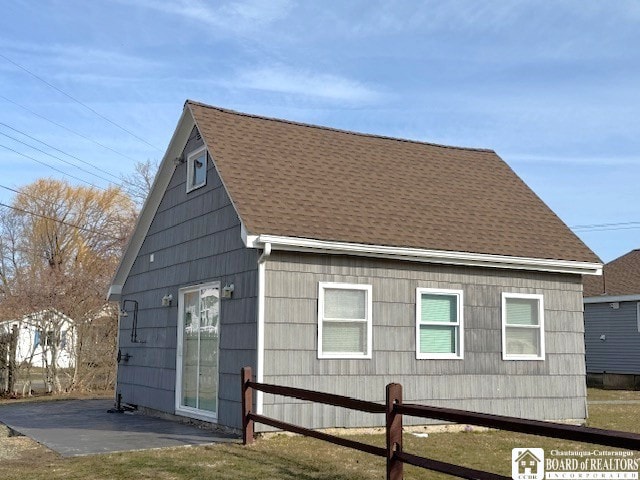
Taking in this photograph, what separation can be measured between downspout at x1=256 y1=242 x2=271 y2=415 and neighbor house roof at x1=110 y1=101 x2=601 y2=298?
0.76 ft

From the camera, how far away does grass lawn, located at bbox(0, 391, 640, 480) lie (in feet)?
26.0

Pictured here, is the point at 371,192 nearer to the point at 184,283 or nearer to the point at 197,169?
the point at 197,169

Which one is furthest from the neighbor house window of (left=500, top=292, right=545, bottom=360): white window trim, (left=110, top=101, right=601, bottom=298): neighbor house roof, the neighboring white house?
the neighboring white house

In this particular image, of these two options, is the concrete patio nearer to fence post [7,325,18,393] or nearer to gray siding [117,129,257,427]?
gray siding [117,129,257,427]

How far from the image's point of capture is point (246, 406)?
33.2 feet

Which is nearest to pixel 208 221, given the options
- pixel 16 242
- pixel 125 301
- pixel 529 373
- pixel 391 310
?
pixel 391 310

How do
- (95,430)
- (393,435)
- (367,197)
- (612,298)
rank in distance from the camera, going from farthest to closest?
(612,298) < (367,197) < (95,430) < (393,435)

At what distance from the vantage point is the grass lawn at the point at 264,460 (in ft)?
26.0

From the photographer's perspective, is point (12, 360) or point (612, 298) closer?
point (12, 360)

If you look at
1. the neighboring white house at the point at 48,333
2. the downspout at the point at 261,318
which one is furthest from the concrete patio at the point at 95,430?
the neighboring white house at the point at 48,333

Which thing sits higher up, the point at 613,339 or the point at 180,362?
the point at 613,339

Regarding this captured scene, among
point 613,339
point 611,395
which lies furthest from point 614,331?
point 611,395

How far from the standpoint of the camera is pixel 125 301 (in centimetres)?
1622

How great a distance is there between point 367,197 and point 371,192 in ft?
0.99
